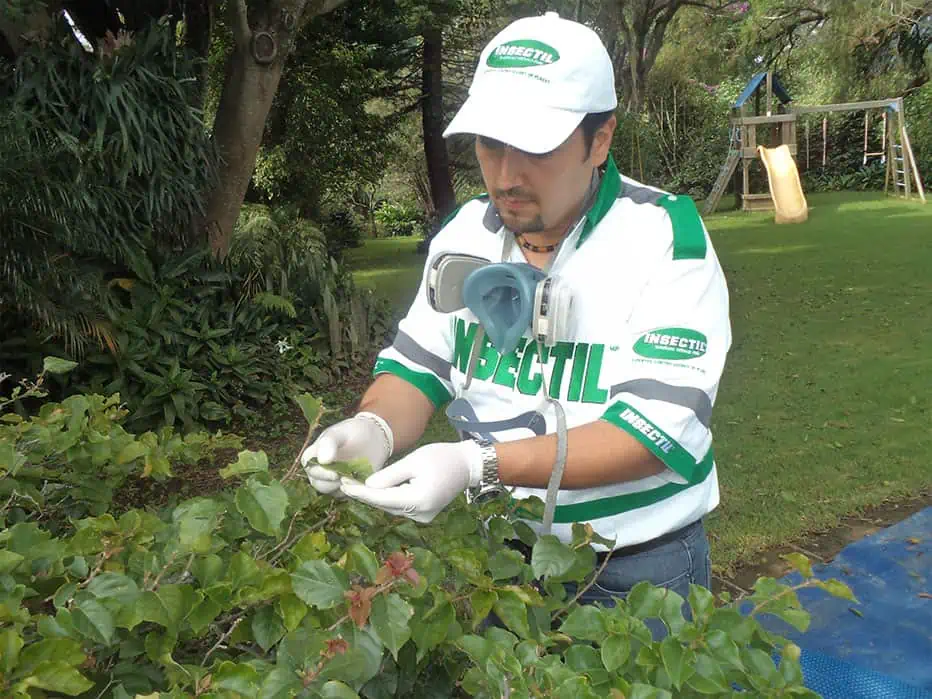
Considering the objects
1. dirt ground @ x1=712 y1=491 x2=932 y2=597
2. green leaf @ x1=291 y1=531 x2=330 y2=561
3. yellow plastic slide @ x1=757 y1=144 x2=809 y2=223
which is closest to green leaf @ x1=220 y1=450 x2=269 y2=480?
green leaf @ x1=291 y1=531 x2=330 y2=561

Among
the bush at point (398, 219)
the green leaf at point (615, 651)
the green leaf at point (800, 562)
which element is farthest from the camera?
the bush at point (398, 219)

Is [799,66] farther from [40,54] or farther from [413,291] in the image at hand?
[40,54]

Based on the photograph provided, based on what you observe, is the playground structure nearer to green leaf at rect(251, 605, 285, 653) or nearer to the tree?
the tree

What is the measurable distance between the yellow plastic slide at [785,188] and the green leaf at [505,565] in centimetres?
1621

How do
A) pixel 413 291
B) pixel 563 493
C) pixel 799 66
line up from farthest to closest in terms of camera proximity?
pixel 799 66
pixel 413 291
pixel 563 493

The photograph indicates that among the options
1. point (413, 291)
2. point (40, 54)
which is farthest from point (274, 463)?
point (413, 291)

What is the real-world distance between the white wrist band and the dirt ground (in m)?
2.50

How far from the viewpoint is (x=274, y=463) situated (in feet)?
17.8

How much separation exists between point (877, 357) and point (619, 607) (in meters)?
6.86

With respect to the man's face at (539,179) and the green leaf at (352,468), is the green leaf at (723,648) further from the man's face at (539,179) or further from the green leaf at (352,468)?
the man's face at (539,179)

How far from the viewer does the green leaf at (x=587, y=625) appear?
37.8 inches

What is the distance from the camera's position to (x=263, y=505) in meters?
0.99

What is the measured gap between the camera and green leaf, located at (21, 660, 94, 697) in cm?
84

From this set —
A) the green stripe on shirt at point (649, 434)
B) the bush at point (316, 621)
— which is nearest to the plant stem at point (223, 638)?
the bush at point (316, 621)
